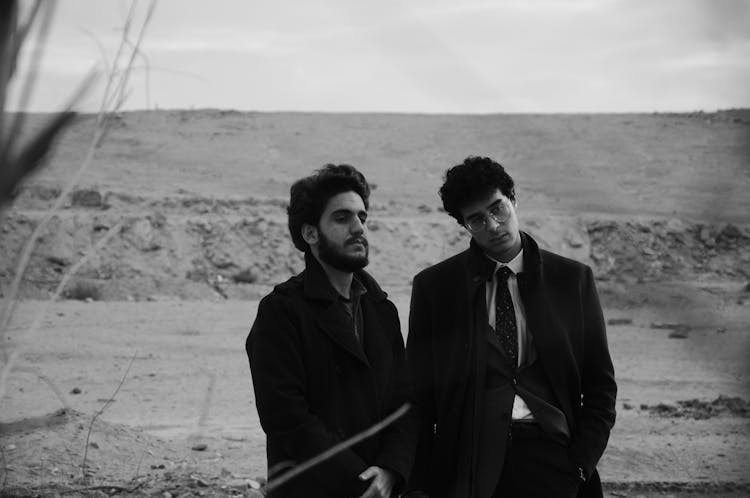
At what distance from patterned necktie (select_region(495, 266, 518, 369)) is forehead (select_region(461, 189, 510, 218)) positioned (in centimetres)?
19

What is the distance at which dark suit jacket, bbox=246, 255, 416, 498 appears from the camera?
3084 mm

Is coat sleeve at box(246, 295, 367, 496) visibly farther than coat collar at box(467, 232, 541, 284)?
No

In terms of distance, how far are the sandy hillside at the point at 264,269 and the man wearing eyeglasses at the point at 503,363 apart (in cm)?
34

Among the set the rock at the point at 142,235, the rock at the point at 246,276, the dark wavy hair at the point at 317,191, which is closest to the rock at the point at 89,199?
the rock at the point at 142,235

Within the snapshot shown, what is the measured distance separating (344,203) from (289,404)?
69 cm

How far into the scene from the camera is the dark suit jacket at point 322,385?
3.08m

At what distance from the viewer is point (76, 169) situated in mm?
791

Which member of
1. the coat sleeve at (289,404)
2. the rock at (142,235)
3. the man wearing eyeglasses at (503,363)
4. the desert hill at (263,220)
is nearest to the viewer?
the coat sleeve at (289,404)

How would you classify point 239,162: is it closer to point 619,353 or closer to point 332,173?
point 619,353

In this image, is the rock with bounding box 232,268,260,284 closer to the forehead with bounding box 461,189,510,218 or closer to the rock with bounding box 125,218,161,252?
the rock with bounding box 125,218,161,252

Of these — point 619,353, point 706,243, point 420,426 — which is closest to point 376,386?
point 420,426

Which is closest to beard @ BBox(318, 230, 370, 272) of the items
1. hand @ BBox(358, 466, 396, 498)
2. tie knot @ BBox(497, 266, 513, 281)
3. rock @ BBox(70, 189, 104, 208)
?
tie knot @ BBox(497, 266, 513, 281)

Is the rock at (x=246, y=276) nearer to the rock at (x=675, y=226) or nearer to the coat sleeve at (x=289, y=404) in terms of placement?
the rock at (x=675, y=226)

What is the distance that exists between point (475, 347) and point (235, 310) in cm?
1406
